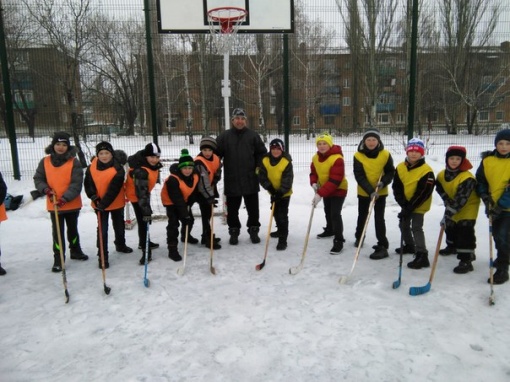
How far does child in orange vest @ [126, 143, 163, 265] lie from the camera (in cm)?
470

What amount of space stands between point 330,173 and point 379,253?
3.82ft

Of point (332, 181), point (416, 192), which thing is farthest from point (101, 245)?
point (416, 192)

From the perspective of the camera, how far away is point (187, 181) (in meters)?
5.01

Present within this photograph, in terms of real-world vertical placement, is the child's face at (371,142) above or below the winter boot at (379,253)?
above

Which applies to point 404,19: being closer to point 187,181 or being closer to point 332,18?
point 332,18

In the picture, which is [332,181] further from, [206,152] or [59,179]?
[59,179]

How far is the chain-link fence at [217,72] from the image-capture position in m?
8.45

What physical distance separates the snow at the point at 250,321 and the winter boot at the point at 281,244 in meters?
0.13

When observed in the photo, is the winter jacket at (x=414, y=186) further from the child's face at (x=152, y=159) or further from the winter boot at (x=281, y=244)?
the child's face at (x=152, y=159)

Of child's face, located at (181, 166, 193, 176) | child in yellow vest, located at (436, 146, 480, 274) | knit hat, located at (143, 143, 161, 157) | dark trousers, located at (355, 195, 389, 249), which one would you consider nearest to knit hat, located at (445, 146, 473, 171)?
child in yellow vest, located at (436, 146, 480, 274)

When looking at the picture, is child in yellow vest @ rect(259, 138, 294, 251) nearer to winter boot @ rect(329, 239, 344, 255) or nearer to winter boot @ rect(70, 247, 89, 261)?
winter boot @ rect(329, 239, 344, 255)

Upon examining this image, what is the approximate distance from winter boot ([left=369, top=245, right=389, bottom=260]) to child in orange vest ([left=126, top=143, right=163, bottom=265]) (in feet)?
9.08

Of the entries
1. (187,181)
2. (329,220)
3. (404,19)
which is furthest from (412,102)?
(187,181)

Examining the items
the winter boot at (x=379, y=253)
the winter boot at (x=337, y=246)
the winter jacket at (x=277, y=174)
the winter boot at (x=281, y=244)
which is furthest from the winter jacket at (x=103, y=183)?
the winter boot at (x=379, y=253)
